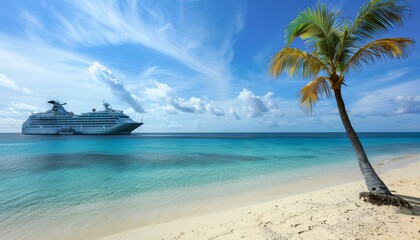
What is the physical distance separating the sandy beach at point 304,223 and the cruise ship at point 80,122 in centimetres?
7734

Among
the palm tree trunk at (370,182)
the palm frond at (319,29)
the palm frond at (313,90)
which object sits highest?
the palm frond at (319,29)

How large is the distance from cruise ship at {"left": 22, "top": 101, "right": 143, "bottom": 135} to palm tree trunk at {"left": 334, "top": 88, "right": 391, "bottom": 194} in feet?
257

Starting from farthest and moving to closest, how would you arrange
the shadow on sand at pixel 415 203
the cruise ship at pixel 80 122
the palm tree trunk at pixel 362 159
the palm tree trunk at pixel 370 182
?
the cruise ship at pixel 80 122 < the palm tree trunk at pixel 362 159 < the palm tree trunk at pixel 370 182 < the shadow on sand at pixel 415 203

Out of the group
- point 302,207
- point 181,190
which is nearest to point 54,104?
point 181,190

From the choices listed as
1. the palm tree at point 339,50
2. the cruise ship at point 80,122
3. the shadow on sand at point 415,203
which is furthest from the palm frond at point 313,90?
the cruise ship at point 80,122

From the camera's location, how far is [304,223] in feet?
14.0

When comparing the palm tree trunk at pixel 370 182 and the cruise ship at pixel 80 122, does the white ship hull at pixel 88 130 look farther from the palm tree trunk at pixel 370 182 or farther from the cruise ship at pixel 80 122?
the palm tree trunk at pixel 370 182

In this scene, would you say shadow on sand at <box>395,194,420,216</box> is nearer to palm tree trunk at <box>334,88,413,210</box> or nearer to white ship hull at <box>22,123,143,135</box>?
palm tree trunk at <box>334,88,413,210</box>

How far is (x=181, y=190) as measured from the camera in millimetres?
8984

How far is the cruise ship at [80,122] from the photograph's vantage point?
7678 cm

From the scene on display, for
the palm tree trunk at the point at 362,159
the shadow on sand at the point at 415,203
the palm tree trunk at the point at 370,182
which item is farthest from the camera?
the palm tree trunk at the point at 362,159

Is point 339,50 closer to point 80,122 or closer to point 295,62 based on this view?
point 295,62

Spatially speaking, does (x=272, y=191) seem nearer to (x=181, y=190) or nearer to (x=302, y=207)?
(x=302, y=207)

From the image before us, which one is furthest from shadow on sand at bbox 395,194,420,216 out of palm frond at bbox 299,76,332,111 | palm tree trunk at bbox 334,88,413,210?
palm frond at bbox 299,76,332,111
